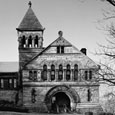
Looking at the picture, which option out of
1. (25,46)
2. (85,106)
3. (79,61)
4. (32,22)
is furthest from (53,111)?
(32,22)

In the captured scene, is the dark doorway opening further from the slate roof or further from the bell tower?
the slate roof

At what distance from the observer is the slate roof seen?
49.4m

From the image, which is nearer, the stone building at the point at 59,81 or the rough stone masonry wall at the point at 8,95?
the stone building at the point at 59,81

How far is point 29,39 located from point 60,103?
39.2ft

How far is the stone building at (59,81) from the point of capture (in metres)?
40.4

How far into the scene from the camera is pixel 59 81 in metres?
41.1

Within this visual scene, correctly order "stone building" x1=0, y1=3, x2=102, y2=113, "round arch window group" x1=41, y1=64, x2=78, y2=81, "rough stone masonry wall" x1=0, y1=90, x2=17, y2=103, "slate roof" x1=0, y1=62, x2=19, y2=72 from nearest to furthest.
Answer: "stone building" x1=0, y1=3, x2=102, y2=113, "round arch window group" x1=41, y1=64, x2=78, y2=81, "rough stone masonry wall" x1=0, y1=90, x2=17, y2=103, "slate roof" x1=0, y1=62, x2=19, y2=72

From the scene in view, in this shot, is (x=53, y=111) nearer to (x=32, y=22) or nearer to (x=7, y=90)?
(x=7, y=90)

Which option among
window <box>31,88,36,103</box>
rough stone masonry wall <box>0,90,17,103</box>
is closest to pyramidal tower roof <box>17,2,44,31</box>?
rough stone masonry wall <box>0,90,17,103</box>

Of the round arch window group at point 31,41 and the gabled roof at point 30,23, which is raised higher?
the gabled roof at point 30,23

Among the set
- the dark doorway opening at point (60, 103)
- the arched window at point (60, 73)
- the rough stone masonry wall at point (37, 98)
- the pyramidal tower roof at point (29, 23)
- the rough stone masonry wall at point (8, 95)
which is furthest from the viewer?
the pyramidal tower roof at point (29, 23)

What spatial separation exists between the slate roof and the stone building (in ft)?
27.7

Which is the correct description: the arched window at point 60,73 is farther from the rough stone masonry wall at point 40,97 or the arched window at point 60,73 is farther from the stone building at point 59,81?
the rough stone masonry wall at point 40,97

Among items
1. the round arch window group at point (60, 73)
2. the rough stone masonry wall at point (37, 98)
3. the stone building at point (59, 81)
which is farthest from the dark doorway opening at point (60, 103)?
the round arch window group at point (60, 73)
